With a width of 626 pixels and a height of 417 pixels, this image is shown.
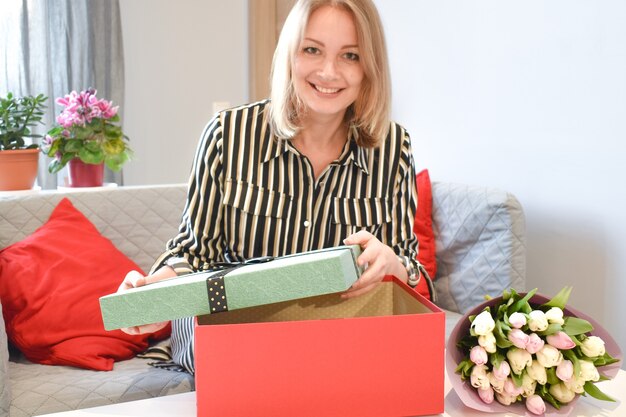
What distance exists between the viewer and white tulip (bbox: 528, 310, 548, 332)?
1.00 m

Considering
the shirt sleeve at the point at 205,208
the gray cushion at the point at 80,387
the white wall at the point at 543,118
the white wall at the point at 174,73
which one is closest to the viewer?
the shirt sleeve at the point at 205,208

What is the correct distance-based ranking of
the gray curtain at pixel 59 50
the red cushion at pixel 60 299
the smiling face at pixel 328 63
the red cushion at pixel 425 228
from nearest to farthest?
the smiling face at pixel 328 63, the red cushion at pixel 60 299, the red cushion at pixel 425 228, the gray curtain at pixel 59 50

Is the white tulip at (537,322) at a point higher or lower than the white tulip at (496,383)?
higher

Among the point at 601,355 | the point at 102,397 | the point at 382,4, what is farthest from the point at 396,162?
the point at 382,4

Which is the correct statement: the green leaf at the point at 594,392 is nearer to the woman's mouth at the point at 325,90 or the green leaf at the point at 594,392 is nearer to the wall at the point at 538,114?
the woman's mouth at the point at 325,90

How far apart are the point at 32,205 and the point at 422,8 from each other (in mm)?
1583

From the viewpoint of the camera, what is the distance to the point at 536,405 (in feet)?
3.28

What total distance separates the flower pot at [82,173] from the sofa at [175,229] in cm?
10

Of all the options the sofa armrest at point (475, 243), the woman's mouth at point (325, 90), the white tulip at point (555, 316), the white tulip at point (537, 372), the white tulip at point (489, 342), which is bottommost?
the sofa armrest at point (475, 243)

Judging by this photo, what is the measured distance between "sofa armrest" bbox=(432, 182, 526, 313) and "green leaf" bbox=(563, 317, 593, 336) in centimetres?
106

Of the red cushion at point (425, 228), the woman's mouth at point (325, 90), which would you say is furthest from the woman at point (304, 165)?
the red cushion at point (425, 228)

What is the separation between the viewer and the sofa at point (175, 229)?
190 centimetres

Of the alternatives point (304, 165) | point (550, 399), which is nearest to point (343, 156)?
point (304, 165)

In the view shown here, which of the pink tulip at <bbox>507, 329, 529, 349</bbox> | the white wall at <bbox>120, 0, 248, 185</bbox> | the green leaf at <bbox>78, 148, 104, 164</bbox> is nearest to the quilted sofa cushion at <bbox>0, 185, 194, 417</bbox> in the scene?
the green leaf at <bbox>78, 148, 104, 164</bbox>
